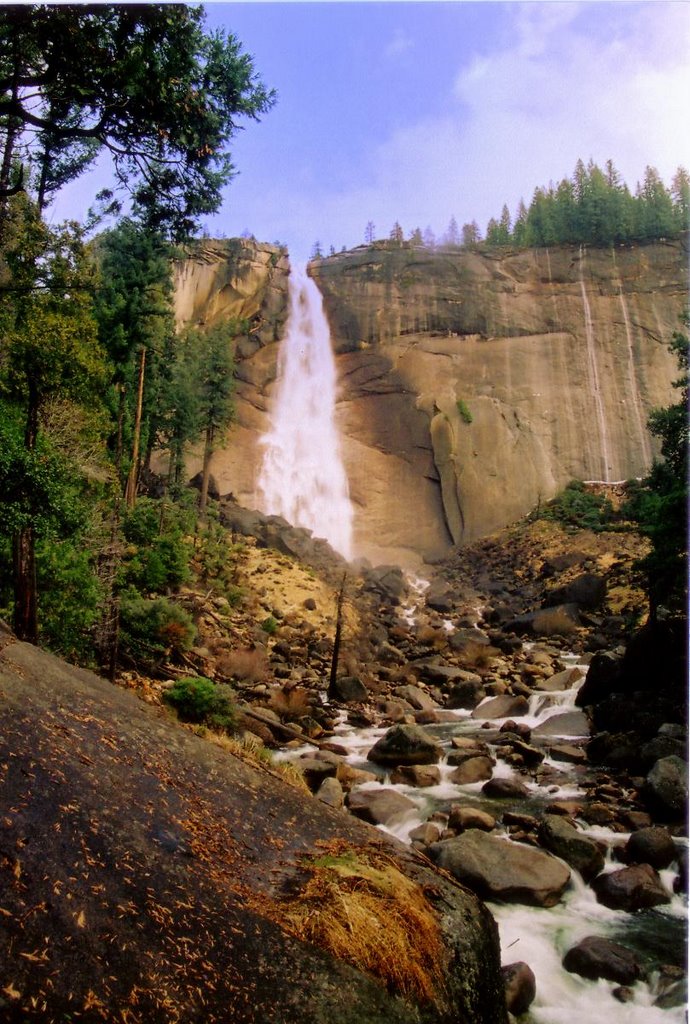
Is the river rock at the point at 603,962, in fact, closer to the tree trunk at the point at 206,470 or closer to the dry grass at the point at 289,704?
the dry grass at the point at 289,704

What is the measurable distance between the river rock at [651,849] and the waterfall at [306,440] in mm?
37494

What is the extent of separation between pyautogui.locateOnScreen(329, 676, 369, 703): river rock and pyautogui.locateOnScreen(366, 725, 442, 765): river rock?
17.0ft

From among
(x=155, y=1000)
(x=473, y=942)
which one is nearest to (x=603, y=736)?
(x=473, y=942)

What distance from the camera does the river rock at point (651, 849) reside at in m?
10.4

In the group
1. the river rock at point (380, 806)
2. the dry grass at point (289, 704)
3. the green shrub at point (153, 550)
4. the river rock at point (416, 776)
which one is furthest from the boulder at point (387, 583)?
the river rock at point (380, 806)

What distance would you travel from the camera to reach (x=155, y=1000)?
4.15m

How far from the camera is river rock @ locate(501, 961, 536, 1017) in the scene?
280 inches

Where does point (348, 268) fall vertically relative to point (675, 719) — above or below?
above

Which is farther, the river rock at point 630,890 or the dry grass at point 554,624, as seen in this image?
the dry grass at point 554,624

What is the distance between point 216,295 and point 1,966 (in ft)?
172

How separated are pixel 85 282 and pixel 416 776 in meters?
15.1

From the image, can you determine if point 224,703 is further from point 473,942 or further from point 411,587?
point 411,587

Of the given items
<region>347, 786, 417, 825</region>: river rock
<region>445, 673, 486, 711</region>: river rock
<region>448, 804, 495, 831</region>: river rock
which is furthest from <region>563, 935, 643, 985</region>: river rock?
<region>445, 673, 486, 711</region>: river rock

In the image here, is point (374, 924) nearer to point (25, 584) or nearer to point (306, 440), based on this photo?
point (25, 584)
